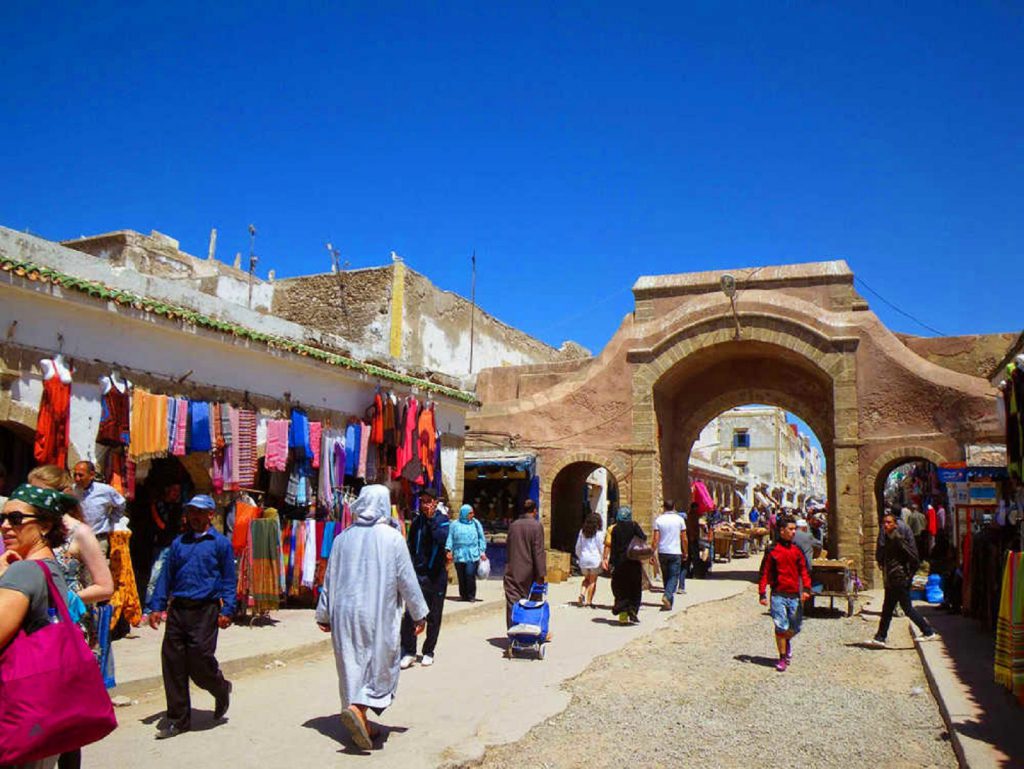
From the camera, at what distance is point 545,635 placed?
29.1 ft

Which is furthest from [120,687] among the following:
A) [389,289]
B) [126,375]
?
[389,289]

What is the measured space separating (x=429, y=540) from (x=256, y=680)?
1.97m

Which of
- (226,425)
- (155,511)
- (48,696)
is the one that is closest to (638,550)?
(226,425)

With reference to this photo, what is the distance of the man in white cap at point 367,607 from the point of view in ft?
17.5

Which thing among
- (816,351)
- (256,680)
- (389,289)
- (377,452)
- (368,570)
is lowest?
(256,680)

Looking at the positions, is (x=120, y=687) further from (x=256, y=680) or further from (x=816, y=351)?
(x=816, y=351)

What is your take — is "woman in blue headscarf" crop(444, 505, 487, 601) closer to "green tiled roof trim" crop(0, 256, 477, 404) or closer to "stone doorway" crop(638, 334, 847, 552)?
"green tiled roof trim" crop(0, 256, 477, 404)

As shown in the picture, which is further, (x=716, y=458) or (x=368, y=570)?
(x=716, y=458)

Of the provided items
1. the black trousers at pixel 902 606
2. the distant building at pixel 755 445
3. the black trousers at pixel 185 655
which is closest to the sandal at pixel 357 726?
the black trousers at pixel 185 655

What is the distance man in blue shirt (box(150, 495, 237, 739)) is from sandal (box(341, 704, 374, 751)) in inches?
38.9

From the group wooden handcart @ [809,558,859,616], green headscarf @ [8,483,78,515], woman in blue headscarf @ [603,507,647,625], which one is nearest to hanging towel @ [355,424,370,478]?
woman in blue headscarf @ [603,507,647,625]

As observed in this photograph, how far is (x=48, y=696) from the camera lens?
296 centimetres

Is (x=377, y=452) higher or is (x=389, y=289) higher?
(x=389, y=289)

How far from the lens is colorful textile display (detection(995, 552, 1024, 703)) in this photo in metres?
5.21
